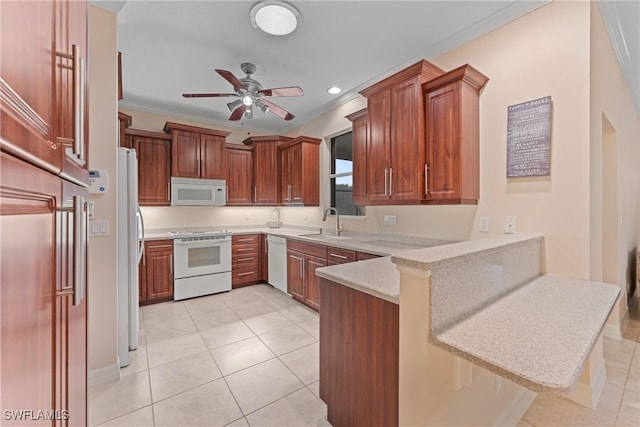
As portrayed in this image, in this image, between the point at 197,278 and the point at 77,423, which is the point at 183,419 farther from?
the point at 197,278

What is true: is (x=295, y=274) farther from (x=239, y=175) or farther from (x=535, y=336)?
(x=535, y=336)

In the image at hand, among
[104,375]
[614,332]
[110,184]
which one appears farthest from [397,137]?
[104,375]

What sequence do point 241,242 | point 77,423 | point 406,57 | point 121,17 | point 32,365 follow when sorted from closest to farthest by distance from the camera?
point 32,365
point 77,423
point 121,17
point 406,57
point 241,242

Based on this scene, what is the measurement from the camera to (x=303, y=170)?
4395 millimetres

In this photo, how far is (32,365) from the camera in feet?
Answer: 1.80

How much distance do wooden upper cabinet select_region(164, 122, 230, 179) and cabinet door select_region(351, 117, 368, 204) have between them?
7.66ft

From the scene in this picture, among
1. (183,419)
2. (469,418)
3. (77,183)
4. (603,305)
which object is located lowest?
(183,419)

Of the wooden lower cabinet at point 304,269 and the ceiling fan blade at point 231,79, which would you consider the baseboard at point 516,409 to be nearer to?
the wooden lower cabinet at point 304,269

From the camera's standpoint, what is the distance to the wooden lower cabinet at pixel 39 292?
0.46 meters

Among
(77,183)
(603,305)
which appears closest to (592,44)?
(603,305)

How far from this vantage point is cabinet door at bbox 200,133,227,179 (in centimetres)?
429

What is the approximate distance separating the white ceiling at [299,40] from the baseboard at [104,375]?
106 inches

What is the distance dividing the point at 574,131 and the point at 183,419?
10.4 ft

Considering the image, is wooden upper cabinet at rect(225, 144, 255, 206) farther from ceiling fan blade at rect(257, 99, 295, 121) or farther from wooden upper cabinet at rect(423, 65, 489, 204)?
wooden upper cabinet at rect(423, 65, 489, 204)
